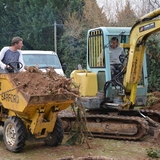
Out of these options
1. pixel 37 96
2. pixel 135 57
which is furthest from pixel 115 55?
pixel 37 96

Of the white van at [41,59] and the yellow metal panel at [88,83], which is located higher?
the white van at [41,59]

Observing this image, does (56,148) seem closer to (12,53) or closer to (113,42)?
(12,53)

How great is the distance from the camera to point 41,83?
6445 mm

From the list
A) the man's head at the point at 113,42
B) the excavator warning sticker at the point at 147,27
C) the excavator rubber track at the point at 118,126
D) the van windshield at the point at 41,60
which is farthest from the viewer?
the van windshield at the point at 41,60

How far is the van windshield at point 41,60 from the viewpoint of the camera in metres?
13.8

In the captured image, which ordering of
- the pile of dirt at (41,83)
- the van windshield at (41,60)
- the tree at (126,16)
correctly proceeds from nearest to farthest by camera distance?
the pile of dirt at (41,83), the van windshield at (41,60), the tree at (126,16)

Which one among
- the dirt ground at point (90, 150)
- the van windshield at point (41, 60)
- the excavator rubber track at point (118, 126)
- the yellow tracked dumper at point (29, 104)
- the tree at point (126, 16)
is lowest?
the dirt ground at point (90, 150)

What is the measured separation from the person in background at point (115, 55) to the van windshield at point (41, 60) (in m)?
5.57

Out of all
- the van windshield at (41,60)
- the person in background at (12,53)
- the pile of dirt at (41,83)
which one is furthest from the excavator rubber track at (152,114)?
the van windshield at (41,60)

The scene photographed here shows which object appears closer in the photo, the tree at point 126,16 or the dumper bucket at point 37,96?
the dumper bucket at point 37,96

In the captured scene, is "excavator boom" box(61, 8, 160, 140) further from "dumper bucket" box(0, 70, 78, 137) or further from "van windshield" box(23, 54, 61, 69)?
"van windshield" box(23, 54, 61, 69)

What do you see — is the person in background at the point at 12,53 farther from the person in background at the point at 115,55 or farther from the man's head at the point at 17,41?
the person in background at the point at 115,55

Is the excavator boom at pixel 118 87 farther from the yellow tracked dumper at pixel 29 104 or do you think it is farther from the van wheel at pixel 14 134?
the van wheel at pixel 14 134

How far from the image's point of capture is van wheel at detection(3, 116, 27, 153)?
654cm
